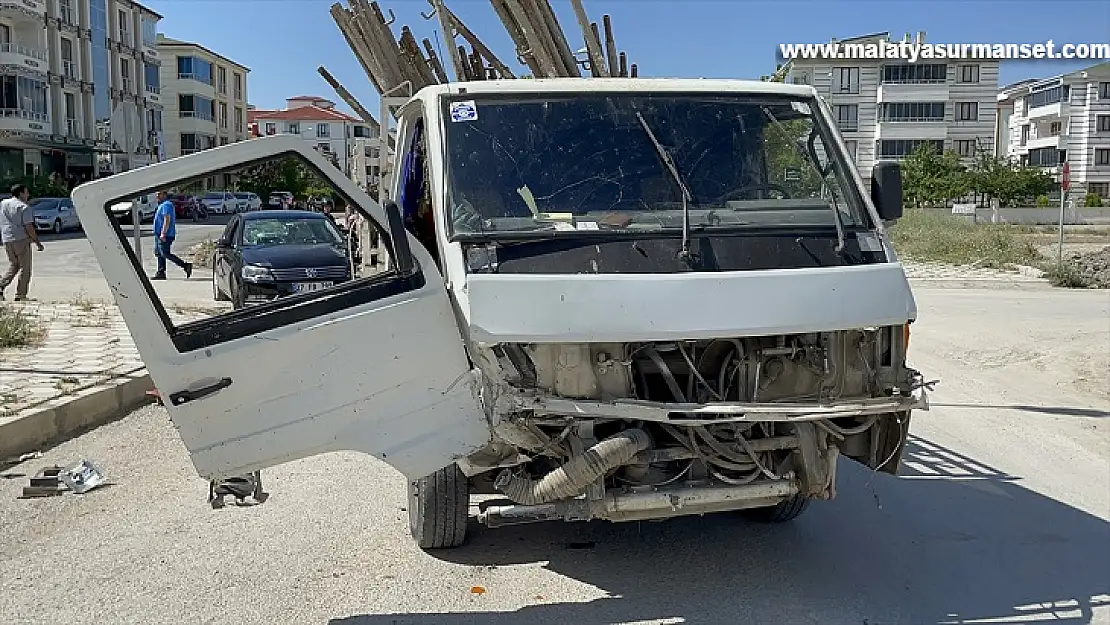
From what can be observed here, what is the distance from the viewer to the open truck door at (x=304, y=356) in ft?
13.4

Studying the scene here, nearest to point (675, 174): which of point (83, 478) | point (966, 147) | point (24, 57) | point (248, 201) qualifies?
point (83, 478)

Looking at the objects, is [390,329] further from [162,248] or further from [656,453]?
[162,248]

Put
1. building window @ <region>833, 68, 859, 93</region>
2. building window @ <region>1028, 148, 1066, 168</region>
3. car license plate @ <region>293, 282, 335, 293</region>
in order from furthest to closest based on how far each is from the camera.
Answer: building window @ <region>1028, 148, 1066, 168</region> < building window @ <region>833, 68, 859, 93</region> < car license plate @ <region>293, 282, 335, 293</region>

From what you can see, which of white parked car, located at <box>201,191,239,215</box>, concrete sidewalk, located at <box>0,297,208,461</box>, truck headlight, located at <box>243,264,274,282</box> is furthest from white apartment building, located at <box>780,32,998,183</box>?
concrete sidewalk, located at <box>0,297,208,461</box>

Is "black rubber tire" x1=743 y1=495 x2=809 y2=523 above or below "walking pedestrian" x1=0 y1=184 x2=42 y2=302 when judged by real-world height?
below

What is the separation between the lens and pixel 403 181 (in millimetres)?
6367

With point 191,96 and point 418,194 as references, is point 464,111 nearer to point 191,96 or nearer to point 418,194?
point 418,194

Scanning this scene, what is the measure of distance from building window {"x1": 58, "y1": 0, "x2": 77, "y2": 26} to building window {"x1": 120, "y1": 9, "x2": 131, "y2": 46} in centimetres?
803

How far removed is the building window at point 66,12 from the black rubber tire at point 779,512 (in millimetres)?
63622

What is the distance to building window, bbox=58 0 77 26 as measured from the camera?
197 ft

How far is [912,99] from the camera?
2938 inches

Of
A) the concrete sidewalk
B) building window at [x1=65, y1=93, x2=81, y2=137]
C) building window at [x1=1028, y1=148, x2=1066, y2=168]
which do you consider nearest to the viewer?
the concrete sidewalk

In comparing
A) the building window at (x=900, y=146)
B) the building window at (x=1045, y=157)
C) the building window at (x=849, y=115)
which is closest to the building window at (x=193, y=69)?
the building window at (x=849, y=115)

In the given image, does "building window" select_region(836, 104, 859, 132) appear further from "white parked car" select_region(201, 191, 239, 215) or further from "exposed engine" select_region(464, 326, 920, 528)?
Result: "exposed engine" select_region(464, 326, 920, 528)
